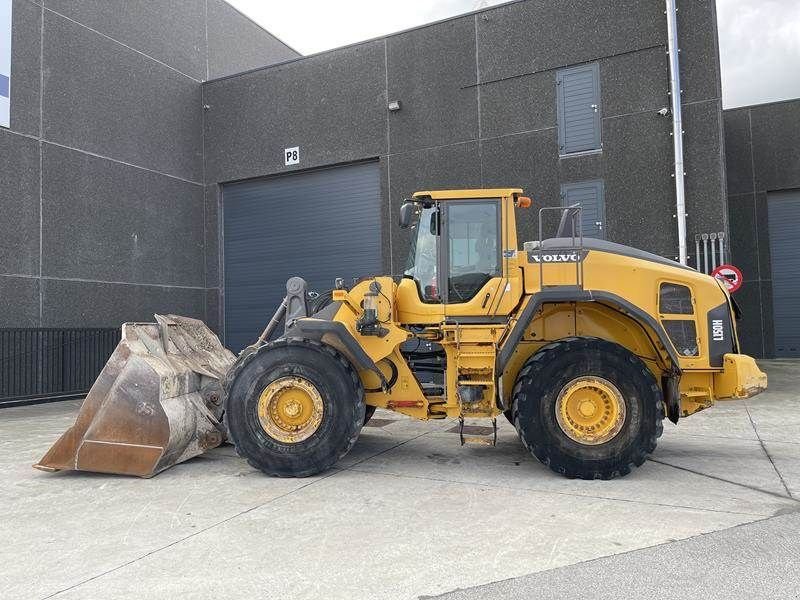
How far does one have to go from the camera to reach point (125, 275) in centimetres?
1402

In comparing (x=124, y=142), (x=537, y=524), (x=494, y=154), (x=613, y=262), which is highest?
(x=124, y=142)

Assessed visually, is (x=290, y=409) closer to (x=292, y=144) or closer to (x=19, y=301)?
A: (x=19, y=301)

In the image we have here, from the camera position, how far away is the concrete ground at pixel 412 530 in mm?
3514

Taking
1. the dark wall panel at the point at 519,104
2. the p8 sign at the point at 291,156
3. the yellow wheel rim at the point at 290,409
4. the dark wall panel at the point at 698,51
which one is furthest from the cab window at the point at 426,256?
the p8 sign at the point at 291,156

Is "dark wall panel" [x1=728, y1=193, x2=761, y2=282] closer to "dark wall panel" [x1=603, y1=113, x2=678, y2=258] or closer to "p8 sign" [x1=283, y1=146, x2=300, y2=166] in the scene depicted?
"dark wall panel" [x1=603, y1=113, x2=678, y2=258]

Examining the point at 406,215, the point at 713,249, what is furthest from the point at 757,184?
the point at 406,215

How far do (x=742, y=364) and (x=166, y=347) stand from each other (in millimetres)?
5953

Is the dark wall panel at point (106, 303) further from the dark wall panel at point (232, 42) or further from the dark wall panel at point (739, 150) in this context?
the dark wall panel at point (739, 150)

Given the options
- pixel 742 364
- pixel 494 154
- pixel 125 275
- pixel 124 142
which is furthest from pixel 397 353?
pixel 124 142

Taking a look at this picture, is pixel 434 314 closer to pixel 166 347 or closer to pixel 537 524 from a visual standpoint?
pixel 537 524

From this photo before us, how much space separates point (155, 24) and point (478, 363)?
13.6 meters

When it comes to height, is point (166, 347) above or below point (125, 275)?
below

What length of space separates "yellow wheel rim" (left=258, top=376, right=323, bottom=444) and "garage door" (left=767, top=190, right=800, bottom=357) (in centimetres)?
1763

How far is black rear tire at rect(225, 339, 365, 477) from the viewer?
19.4 ft
